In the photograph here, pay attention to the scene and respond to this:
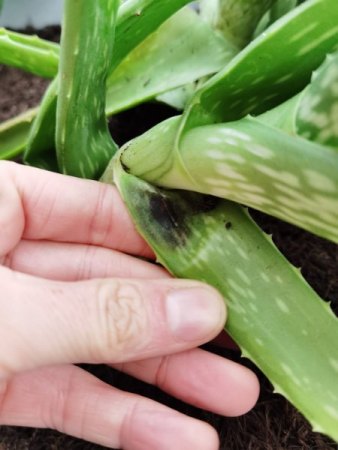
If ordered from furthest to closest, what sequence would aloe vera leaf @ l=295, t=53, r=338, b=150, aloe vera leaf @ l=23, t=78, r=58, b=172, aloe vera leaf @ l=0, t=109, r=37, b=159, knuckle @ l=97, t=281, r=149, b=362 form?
aloe vera leaf @ l=0, t=109, r=37, b=159 → aloe vera leaf @ l=23, t=78, r=58, b=172 → knuckle @ l=97, t=281, r=149, b=362 → aloe vera leaf @ l=295, t=53, r=338, b=150

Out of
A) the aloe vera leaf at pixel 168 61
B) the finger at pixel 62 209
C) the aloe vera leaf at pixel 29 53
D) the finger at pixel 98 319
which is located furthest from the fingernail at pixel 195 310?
the aloe vera leaf at pixel 29 53

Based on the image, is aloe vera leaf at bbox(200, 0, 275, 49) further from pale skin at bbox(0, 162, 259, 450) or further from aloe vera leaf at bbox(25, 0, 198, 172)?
pale skin at bbox(0, 162, 259, 450)

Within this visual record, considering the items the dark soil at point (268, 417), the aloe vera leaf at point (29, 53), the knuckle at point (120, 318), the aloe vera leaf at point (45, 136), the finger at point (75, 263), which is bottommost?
the dark soil at point (268, 417)

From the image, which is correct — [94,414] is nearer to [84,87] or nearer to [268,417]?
[268,417]

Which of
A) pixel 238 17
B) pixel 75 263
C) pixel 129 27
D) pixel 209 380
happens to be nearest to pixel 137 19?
pixel 129 27

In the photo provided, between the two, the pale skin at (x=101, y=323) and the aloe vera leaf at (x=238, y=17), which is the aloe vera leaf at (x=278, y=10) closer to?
the aloe vera leaf at (x=238, y=17)

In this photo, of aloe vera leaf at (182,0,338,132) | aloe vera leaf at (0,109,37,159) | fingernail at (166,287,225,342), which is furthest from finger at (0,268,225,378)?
aloe vera leaf at (0,109,37,159)
